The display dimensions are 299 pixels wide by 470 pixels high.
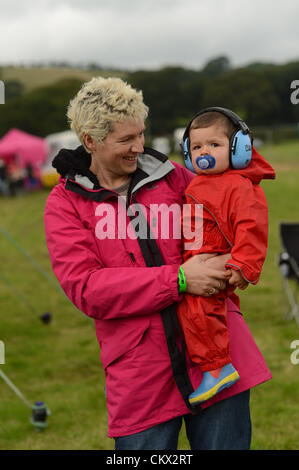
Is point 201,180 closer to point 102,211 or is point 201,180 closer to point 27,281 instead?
point 102,211

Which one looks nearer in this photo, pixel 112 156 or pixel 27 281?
pixel 112 156

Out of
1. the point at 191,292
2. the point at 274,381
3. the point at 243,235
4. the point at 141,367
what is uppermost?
the point at 243,235

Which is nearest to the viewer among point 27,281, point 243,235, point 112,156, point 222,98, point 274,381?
point 243,235

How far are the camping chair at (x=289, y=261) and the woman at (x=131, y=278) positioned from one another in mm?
4361

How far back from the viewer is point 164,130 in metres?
57.1

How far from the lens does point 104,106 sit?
1.97 m

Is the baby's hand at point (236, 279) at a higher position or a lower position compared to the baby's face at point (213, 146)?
lower

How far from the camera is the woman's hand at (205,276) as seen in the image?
1.92m

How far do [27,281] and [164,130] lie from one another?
1919 inches

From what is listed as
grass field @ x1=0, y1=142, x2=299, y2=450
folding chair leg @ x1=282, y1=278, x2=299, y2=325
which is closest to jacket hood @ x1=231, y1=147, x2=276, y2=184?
grass field @ x1=0, y1=142, x2=299, y2=450

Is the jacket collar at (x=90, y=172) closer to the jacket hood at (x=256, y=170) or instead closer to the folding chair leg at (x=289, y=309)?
the jacket hood at (x=256, y=170)

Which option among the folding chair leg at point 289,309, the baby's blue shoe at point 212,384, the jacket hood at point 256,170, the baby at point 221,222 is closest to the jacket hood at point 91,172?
the baby at point 221,222

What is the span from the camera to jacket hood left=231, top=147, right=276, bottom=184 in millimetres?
2014
